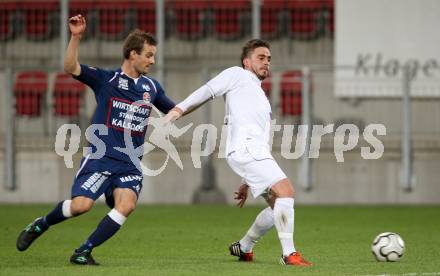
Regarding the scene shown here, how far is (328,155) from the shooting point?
66.1ft

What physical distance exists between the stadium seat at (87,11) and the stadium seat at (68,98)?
170 centimetres

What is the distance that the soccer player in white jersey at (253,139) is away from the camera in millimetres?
9719

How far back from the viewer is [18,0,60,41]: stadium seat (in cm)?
2189

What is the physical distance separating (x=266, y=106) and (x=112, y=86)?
132 cm

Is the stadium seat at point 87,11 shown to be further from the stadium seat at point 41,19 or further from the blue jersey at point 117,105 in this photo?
the blue jersey at point 117,105

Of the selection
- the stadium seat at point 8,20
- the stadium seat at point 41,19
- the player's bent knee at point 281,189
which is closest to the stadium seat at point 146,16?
the stadium seat at point 41,19

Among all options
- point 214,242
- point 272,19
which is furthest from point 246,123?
point 272,19

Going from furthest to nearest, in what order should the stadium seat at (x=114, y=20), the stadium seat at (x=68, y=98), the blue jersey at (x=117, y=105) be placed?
the stadium seat at (x=114, y=20), the stadium seat at (x=68, y=98), the blue jersey at (x=117, y=105)

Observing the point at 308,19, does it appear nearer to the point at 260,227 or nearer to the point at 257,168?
the point at 260,227

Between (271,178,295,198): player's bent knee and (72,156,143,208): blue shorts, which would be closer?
(271,178,295,198): player's bent knee

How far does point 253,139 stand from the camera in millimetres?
9906

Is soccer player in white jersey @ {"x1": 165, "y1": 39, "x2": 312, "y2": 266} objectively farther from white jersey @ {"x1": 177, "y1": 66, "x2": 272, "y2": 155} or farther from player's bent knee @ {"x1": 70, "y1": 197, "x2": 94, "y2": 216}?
player's bent knee @ {"x1": 70, "y1": 197, "x2": 94, "y2": 216}

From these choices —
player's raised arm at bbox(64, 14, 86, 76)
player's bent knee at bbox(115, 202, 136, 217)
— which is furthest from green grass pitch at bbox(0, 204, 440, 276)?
player's raised arm at bbox(64, 14, 86, 76)

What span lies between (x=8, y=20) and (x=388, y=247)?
13186 millimetres
